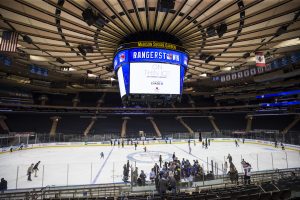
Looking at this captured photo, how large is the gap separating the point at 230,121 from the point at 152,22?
133 feet

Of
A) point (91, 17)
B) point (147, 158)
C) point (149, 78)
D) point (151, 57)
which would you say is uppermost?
point (91, 17)

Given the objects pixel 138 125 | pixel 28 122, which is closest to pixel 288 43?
pixel 138 125

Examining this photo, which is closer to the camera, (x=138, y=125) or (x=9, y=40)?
(x=9, y=40)

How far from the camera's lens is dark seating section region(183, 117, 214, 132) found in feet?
143

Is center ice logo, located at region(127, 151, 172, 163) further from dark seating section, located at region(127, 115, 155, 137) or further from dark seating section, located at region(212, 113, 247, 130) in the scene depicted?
dark seating section, located at region(212, 113, 247, 130)

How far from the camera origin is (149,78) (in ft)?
41.3

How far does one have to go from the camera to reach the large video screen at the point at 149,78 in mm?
12484

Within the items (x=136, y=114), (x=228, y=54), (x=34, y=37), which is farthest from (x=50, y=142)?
(x=228, y=54)

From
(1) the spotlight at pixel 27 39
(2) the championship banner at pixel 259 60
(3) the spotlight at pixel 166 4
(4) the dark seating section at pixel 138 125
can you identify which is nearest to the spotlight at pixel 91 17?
(3) the spotlight at pixel 166 4

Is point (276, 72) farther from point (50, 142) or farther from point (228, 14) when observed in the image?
point (50, 142)

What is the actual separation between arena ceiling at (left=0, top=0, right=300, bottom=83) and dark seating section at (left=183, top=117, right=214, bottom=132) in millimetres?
29139

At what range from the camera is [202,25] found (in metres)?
11.6

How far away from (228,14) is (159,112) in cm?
3797

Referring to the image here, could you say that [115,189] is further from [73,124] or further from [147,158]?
[73,124]
